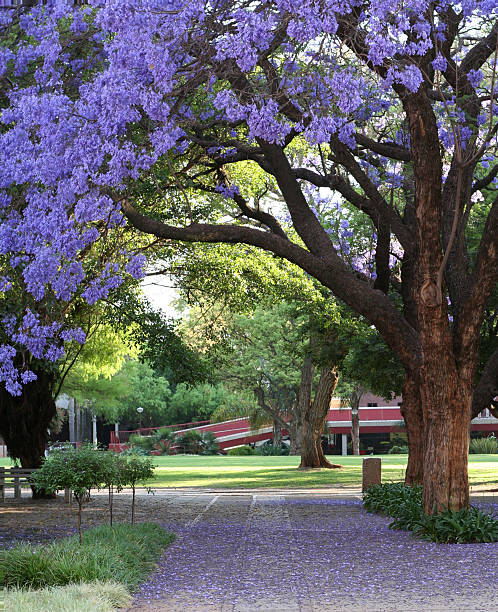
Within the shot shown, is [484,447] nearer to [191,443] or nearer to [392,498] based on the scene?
[191,443]

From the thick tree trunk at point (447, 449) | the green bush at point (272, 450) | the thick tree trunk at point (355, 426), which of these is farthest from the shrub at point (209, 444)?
the thick tree trunk at point (447, 449)

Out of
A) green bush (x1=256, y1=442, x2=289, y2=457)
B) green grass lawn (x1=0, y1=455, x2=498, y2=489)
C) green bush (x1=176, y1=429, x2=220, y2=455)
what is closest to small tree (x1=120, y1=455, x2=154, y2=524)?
green grass lawn (x1=0, y1=455, x2=498, y2=489)

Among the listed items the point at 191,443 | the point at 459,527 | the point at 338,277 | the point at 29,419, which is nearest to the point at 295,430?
the point at 191,443

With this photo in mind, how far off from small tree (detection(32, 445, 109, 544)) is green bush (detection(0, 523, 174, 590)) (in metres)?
0.69

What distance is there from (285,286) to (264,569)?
13788 millimetres

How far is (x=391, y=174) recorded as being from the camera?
17375 mm

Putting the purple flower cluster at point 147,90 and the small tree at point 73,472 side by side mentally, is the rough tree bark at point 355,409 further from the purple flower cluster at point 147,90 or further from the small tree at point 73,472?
the small tree at point 73,472

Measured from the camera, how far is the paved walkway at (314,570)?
8211 millimetres

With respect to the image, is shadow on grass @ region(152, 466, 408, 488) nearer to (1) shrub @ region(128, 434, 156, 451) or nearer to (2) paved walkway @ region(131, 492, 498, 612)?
(2) paved walkway @ region(131, 492, 498, 612)

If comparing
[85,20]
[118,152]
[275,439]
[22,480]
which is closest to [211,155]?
[85,20]

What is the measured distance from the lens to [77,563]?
29.7ft

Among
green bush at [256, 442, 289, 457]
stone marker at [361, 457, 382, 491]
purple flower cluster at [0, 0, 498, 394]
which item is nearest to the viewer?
purple flower cluster at [0, 0, 498, 394]

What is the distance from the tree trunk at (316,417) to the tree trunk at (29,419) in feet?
42.5

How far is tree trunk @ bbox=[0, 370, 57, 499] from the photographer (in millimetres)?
23281
